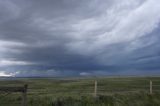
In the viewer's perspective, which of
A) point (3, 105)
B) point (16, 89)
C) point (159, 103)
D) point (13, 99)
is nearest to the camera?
point (16, 89)

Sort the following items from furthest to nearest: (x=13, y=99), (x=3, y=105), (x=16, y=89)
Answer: (x=13, y=99), (x=3, y=105), (x=16, y=89)

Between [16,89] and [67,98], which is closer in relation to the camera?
[16,89]

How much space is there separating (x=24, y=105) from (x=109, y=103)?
8.15 meters

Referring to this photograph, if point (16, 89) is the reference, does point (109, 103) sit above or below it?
below

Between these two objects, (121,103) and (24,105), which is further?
(121,103)

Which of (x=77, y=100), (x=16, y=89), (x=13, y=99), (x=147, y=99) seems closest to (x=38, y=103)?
(x=77, y=100)

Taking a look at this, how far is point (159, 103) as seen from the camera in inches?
885

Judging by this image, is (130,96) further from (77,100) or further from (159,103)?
(77,100)

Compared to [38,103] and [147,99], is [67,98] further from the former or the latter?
[147,99]

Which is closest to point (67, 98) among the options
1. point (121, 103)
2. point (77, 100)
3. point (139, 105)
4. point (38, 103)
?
point (77, 100)

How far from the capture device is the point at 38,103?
20938 mm

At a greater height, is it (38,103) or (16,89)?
(16,89)

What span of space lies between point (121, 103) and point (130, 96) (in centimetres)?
310

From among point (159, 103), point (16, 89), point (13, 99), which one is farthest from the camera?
point (13, 99)
